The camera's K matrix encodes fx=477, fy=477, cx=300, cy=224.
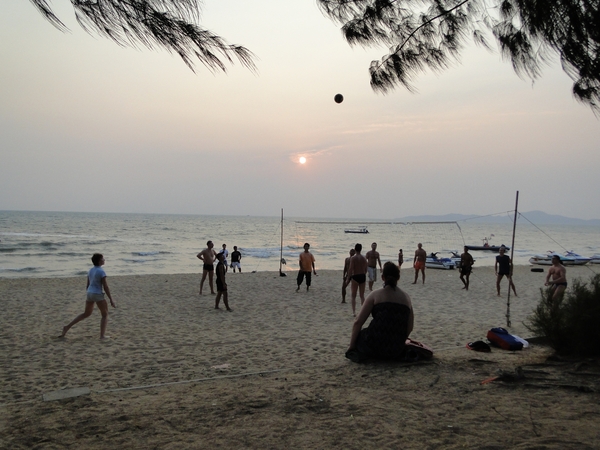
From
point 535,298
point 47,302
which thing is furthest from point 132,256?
point 535,298

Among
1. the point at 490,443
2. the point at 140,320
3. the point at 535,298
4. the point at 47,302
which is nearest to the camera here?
the point at 490,443

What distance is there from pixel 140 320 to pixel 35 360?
3.37m

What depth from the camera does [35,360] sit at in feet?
20.4

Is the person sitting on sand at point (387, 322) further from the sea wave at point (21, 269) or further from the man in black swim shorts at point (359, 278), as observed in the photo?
the sea wave at point (21, 269)

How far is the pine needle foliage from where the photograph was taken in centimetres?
523

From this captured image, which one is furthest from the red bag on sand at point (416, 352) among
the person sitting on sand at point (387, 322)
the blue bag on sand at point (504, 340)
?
the blue bag on sand at point (504, 340)

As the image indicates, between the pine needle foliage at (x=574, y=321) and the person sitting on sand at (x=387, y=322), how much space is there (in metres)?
1.81

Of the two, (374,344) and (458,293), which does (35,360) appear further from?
(458,293)

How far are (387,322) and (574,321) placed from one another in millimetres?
2172

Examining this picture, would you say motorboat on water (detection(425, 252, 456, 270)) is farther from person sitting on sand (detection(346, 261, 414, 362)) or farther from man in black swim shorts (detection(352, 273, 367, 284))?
person sitting on sand (detection(346, 261, 414, 362))

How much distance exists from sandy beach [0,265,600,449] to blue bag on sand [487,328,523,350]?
162mm

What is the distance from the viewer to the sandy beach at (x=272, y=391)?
3.47m

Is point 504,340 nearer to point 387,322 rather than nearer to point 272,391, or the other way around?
point 387,322

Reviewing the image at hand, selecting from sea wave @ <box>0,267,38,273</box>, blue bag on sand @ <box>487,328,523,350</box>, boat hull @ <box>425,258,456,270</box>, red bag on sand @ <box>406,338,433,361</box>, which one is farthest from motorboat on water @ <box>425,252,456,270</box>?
red bag on sand @ <box>406,338,433,361</box>
